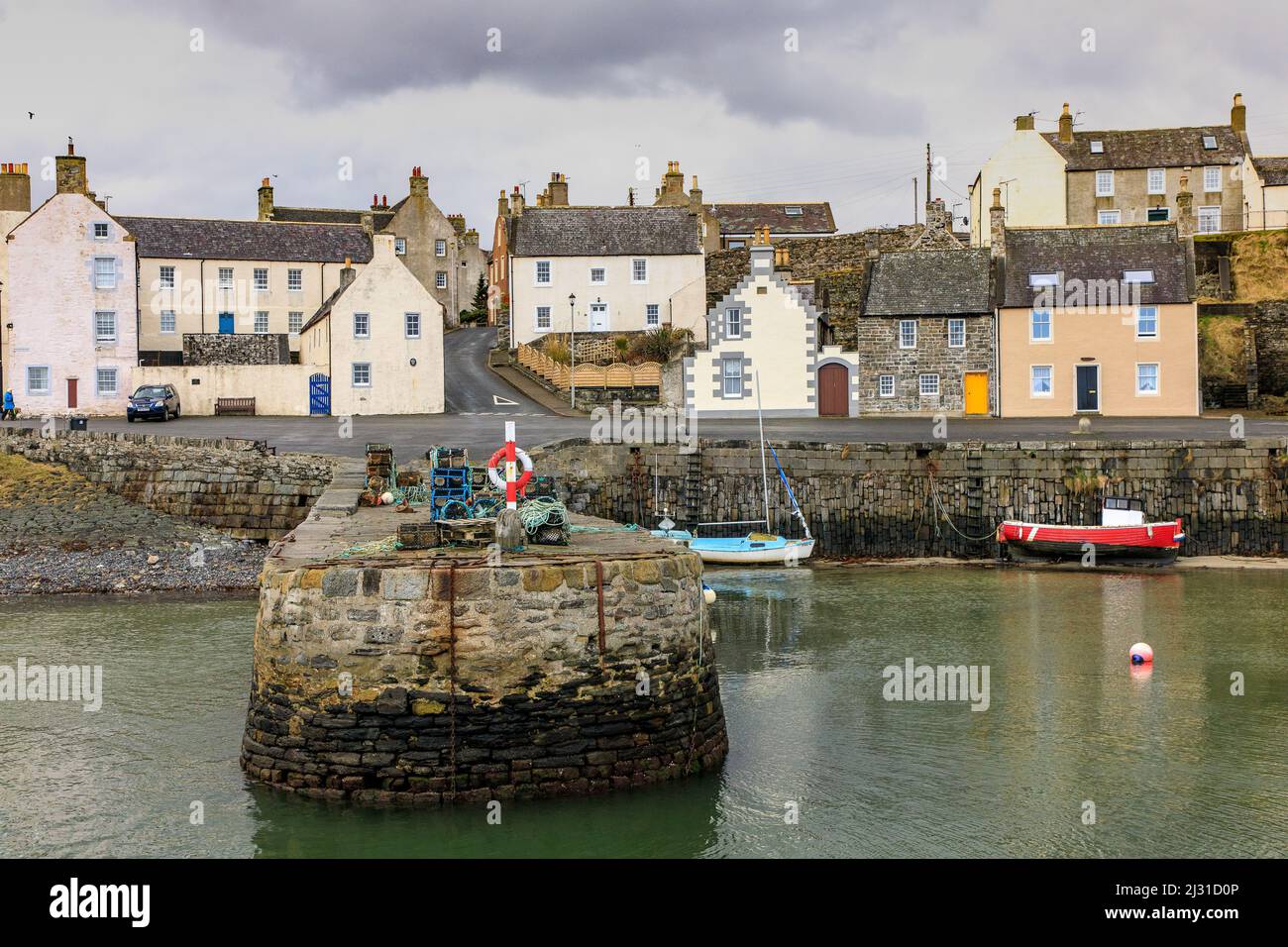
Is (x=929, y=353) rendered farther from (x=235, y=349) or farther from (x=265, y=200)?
(x=265, y=200)

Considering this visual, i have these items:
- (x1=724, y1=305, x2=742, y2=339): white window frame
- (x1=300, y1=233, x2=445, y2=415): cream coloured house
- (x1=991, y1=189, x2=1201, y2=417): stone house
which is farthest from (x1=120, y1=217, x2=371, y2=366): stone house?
(x1=991, y1=189, x2=1201, y2=417): stone house

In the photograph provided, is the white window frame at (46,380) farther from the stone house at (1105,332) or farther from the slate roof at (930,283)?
the stone house at (1105,332)

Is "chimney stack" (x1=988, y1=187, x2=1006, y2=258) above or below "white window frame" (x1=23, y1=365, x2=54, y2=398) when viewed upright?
above

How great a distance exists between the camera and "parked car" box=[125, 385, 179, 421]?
141 ft

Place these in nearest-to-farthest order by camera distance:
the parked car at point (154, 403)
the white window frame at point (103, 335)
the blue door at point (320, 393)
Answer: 1. the parked car at point (154, 403)
2. the blue door at point (320, 393)
3. the white window frame at point (103, 335)

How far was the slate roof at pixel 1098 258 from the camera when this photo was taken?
145ft

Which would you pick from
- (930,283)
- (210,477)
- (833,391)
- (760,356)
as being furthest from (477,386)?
(210,477)

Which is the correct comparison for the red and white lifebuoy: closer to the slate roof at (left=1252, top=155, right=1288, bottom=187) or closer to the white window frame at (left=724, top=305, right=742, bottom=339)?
the white window frame at (left=724, top=305, right=742, bottom=339)

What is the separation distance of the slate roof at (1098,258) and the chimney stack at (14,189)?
37.1 metres

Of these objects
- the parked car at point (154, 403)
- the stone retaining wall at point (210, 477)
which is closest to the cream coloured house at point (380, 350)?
the parked car at point (154, 403)

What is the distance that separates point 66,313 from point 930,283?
29997 millimetres

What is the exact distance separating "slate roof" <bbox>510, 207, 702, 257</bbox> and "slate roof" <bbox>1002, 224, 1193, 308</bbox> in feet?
49.7

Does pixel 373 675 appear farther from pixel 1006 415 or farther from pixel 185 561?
pixel 1006 415

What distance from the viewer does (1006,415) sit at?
4447 cm
